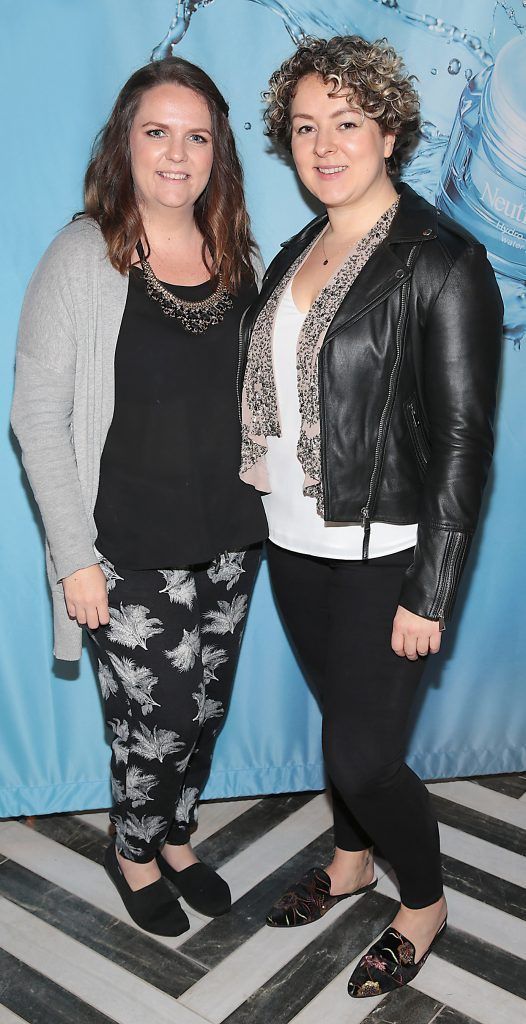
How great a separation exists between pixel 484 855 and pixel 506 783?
1.32 ft

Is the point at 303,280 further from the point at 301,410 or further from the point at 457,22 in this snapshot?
the point at 457,22

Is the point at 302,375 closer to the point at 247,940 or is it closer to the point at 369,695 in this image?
the point at 369,695

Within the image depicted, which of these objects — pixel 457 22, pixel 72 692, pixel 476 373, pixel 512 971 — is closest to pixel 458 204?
pixel 457 22

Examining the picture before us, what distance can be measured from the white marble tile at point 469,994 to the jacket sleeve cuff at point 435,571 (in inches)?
33.9

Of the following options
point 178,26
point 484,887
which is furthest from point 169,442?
point 484,887

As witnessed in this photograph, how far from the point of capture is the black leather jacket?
1.80 m

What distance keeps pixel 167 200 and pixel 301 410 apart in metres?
0.50

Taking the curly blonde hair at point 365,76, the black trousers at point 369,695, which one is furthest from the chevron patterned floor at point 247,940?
the curly blonde hair at point 365,76

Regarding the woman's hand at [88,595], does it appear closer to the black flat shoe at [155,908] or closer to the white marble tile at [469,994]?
the black flat shoe at [155,908]

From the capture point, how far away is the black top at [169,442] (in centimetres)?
201

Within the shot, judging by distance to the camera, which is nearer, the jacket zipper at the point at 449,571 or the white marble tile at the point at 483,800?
the jacket zipper at the point at 449,571

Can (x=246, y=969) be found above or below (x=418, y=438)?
below

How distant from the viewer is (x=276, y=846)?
2.70 metres

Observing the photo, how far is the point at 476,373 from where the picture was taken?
1.79 metres
